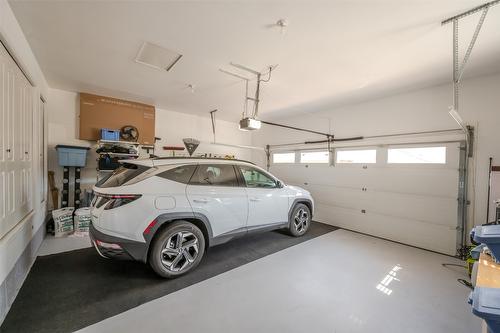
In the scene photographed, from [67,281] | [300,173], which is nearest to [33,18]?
[67,281]

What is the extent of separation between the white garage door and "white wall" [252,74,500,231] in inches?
11.8

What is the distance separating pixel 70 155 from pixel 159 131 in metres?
2.04

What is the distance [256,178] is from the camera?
356 centimetres

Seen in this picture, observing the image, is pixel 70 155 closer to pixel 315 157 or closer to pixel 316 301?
pixel 316 301

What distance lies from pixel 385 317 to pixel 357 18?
294 cm

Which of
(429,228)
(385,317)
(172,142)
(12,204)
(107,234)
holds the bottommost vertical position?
(385,317)

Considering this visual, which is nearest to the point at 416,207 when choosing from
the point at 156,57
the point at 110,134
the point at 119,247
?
the point at 119,247

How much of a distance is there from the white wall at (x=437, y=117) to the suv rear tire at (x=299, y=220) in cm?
214

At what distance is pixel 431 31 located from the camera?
2186mm

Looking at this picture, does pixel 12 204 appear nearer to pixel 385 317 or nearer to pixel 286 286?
pixel 286 286

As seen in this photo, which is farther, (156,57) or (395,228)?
(395,228)

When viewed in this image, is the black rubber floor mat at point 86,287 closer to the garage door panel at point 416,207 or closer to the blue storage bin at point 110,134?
the blue storage bin at point 110,134

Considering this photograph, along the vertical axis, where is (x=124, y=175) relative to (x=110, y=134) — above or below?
below

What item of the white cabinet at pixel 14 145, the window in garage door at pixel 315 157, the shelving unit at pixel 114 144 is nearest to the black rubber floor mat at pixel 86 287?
the white cabinet at pixel 14 145
